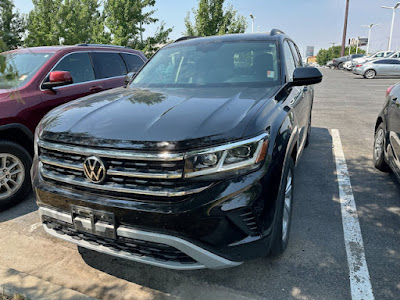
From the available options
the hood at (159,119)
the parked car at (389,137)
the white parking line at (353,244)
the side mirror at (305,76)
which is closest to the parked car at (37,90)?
the hood at (159,119)

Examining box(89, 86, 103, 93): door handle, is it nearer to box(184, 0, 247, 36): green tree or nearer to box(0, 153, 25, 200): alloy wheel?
box(0, 153, 25, 200): alloy wheel

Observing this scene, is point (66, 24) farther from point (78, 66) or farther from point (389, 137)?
point (389, 137)

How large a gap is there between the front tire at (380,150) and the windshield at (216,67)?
2232 mm

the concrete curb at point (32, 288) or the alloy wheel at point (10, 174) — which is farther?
the alloy wheel at point (10, 174)

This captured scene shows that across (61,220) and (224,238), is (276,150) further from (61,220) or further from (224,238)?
(61,220)

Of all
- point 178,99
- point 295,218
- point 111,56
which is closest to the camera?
point 178,99

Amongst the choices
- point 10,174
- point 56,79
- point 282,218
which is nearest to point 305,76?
point 282,218

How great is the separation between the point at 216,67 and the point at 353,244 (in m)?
2.14

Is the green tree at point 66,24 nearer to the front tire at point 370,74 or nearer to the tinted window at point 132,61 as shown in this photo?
the tinted window at point 132,61

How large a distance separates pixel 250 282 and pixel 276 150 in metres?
1.04

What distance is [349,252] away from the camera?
272cm

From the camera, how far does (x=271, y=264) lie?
8.48ft

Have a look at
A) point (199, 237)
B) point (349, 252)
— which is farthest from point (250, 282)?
point (349, 252)

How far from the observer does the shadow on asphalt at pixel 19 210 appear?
3492mm
